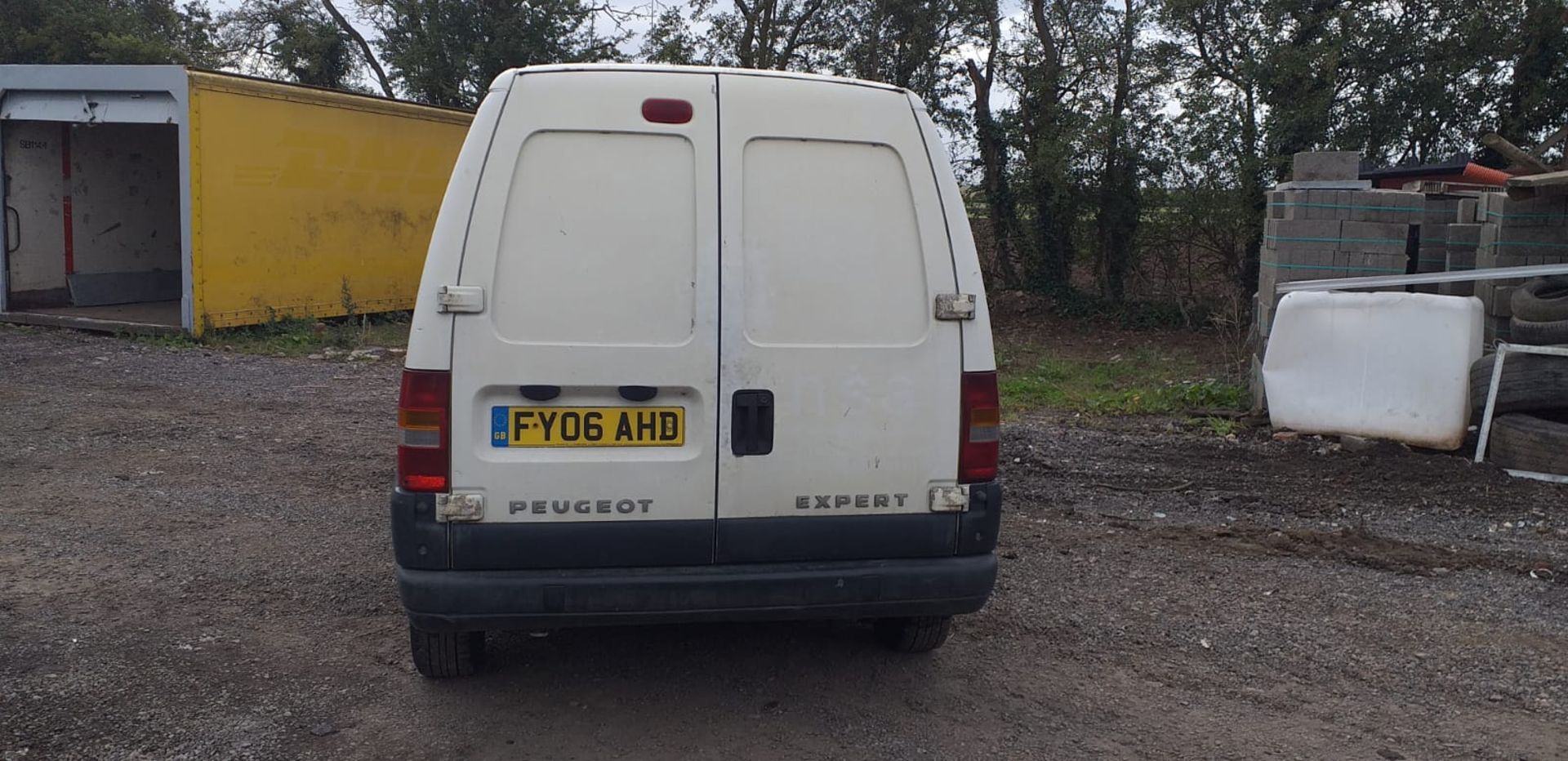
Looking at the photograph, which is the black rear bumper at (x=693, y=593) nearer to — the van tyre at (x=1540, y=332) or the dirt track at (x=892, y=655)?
the dirt track at (x=892, y=655)

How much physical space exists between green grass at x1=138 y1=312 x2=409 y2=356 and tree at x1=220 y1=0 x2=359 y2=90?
12076 mm

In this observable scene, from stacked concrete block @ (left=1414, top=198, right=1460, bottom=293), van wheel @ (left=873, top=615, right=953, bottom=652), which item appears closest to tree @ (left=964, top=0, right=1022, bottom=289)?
stacked concrete block @ (left=1414, top=198, right=1460, bottom=293)

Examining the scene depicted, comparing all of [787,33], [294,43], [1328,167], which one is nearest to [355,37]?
[294,43]

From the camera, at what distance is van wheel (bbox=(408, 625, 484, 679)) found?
13.9ft

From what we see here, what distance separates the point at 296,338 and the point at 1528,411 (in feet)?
36.8

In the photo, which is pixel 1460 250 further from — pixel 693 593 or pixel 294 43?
pixel 294 43

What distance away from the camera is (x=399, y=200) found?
1509 cm

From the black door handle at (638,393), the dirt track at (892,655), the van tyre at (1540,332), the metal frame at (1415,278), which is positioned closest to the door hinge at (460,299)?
the black door handle at (638,393)

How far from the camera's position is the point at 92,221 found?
1466 centimetres

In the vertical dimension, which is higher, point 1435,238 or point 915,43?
point 915,43

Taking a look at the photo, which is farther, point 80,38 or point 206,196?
point 80,38

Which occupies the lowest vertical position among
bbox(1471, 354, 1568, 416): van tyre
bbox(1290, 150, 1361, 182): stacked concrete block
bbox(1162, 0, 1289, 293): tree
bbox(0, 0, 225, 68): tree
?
bbox(1471, 354, 1568, 416): van tyre

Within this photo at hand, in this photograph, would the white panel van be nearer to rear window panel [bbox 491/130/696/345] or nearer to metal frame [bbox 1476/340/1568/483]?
rear window panel [bbox 491/130/696/345]

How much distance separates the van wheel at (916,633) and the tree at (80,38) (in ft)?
82.9
